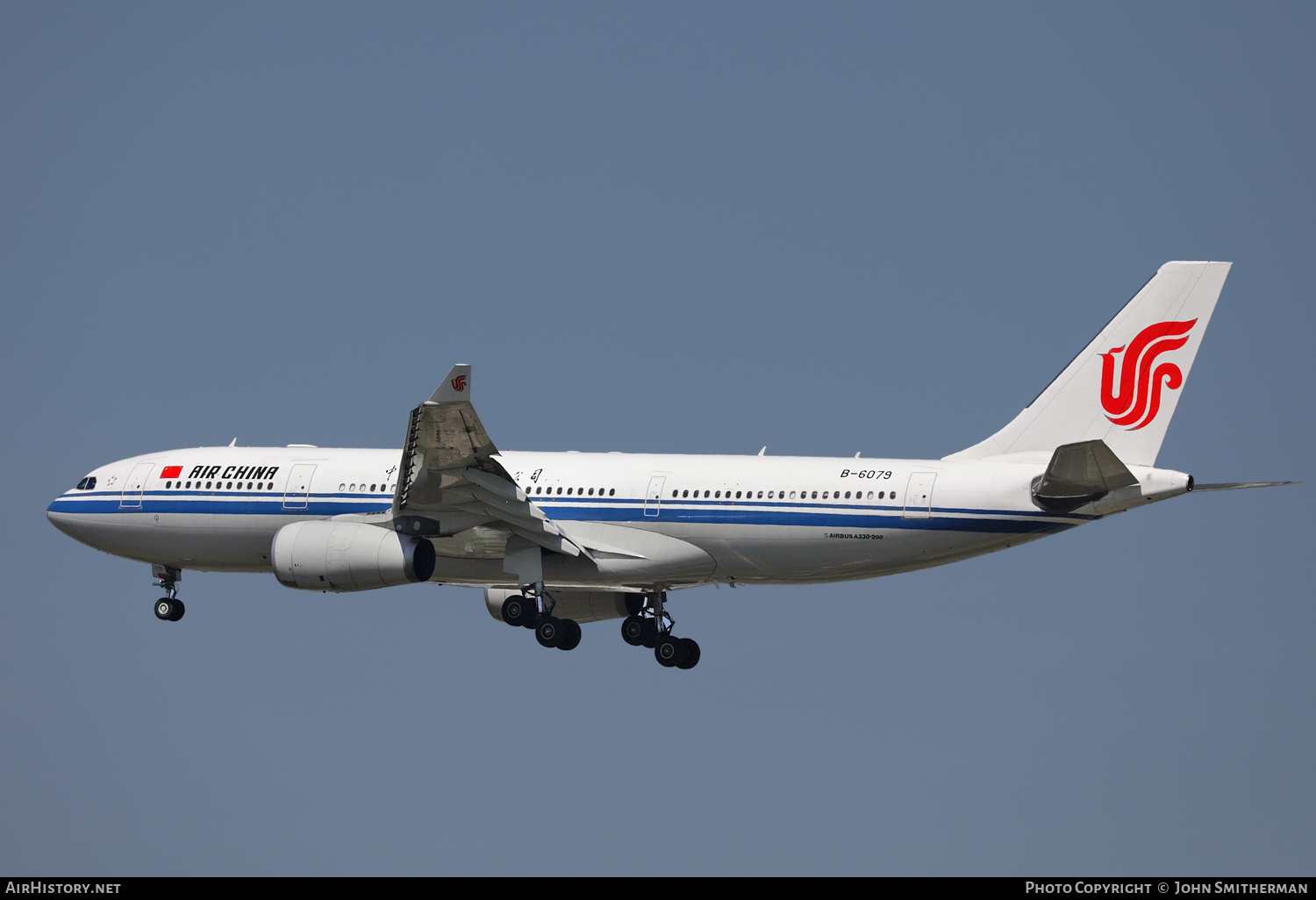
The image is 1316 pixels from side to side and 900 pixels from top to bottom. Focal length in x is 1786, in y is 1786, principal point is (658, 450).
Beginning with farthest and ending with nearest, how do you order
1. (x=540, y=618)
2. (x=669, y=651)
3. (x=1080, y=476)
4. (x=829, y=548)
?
(x=669, y=651), (x=540, y=618), (x=829, y=548), (x=1080, y=476)

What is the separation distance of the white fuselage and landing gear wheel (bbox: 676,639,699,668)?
2478mm

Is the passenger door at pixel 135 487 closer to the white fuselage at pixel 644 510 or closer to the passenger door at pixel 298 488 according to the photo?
the white fuselage at pixel 644 510

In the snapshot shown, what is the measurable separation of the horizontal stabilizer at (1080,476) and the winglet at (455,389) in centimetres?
1228

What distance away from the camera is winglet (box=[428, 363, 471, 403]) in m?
37.5

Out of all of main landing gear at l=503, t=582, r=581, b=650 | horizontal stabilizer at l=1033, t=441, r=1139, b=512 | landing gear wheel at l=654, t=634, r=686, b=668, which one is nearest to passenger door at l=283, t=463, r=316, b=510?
main landing gear at l=503, t=582, r=581, b=650

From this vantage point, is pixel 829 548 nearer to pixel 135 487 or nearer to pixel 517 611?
pixel 517 611

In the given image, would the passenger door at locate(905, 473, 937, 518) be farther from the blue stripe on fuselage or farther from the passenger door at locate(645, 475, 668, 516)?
the passenger door at locate(645, 475, 668, 516)

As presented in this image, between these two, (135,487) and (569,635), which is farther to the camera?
(135,487)

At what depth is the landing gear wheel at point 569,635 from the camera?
145 feet

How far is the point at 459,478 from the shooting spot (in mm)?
41000

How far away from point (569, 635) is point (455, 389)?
359 inches

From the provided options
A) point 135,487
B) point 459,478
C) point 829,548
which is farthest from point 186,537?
point 829,548

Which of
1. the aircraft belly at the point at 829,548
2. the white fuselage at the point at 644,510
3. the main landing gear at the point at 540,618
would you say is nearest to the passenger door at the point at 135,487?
the white fuselage at the point at 644,510

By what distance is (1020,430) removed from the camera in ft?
134
